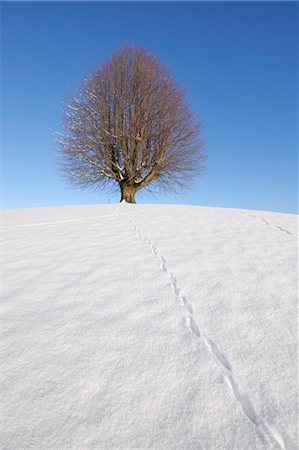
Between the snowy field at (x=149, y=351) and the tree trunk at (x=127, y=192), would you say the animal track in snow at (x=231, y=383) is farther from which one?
the tree trunk at (x=127, y=192)

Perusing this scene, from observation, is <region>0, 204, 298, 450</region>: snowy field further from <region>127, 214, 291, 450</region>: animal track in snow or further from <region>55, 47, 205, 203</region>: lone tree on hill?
<region>55, 47, 205, 203</region>: lone tree on hill

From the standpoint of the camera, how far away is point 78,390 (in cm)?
122

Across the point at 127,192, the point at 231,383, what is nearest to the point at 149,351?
the point at 231,383

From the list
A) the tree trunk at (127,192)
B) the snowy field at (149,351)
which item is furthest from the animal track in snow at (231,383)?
the tree trunk at (127,192)

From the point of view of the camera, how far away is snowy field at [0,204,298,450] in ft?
3.46

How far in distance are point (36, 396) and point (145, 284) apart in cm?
128

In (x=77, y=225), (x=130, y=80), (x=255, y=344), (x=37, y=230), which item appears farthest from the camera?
(x=130, y=80)

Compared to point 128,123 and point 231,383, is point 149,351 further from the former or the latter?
point 128,123

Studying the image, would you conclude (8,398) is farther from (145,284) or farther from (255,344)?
(255,344)

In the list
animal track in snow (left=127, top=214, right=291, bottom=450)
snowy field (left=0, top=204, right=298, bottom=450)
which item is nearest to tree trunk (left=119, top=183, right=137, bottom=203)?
snowy field (left=0, top=204, right=298, bottom=450)

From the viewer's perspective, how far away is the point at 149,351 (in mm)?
1473

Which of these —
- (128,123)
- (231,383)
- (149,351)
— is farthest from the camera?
(128,123)

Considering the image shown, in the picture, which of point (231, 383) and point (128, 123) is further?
point (128, 123)

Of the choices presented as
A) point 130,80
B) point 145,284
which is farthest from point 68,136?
point 145,284
